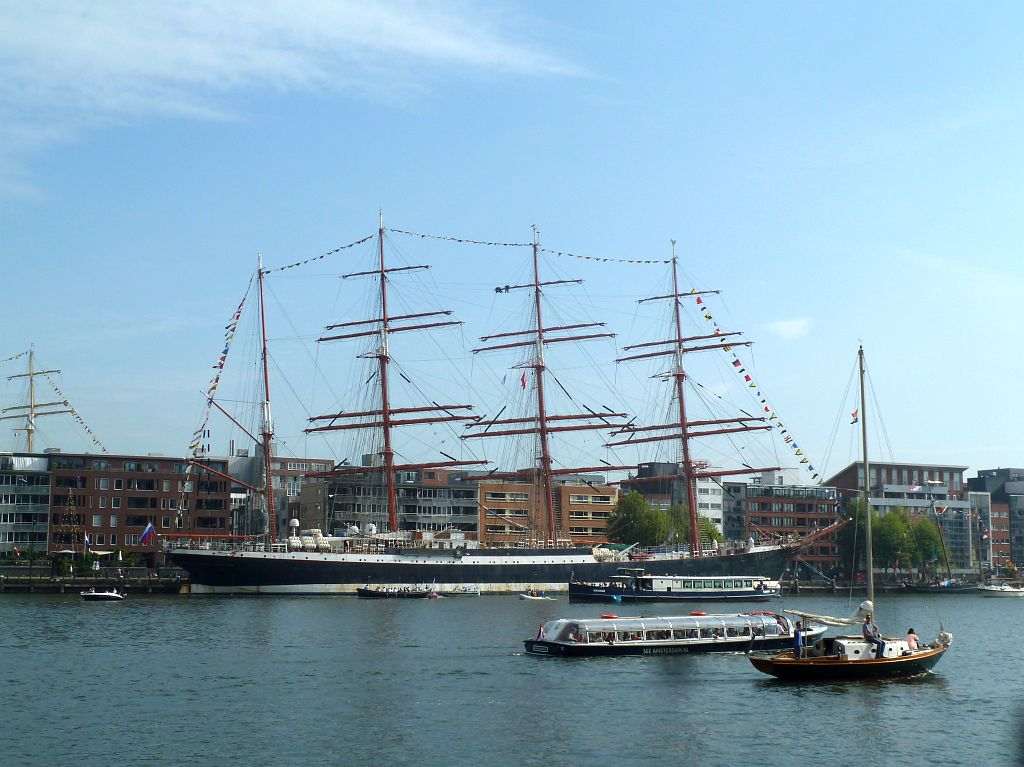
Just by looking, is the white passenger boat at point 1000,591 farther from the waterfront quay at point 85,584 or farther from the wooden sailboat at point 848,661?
the wooden sailboat at point 848,661

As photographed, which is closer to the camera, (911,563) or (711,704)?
(711,704)

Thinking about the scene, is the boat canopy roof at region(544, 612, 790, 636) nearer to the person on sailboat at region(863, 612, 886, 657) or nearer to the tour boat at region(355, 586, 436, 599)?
the person on sailboat at region(863, 612, 886, 657)

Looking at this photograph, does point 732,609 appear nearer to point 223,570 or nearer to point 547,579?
point 547,579

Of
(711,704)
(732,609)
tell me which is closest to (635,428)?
(732,609)

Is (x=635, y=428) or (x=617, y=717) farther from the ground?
(x=635, y=428)

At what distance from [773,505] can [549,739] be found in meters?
157

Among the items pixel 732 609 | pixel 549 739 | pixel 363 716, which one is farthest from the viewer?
pixel 732 609

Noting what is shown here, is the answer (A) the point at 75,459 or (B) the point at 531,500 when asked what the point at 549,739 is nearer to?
(B) the point at 531,500

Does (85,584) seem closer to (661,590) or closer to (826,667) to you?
(661,590)

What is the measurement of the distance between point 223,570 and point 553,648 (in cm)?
6749

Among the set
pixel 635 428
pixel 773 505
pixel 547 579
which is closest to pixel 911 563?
pixel 773 505

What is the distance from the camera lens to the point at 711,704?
4625 centimetres

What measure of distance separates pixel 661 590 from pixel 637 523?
160 ft

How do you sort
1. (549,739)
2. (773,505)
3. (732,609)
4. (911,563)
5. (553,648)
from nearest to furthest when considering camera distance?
1. (549,739)
2. (553,648)
3. (732,609)
4. (911,563)
5. (773,505)
